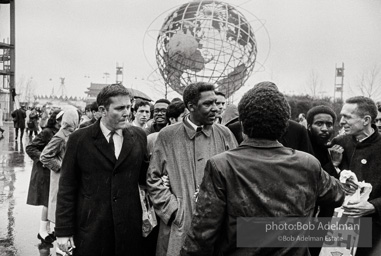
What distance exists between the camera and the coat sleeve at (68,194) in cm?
308

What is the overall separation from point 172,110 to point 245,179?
2.83 metres

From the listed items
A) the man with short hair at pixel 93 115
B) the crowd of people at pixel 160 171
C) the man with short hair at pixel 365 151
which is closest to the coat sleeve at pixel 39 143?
the man with short hair at pixel 93 115

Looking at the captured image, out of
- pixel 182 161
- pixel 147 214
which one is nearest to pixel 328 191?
pixel 182 161

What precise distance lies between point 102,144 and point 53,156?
7.32ft

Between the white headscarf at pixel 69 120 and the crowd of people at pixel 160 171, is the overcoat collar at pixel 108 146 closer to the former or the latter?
the crowd of people at pixel 160 171

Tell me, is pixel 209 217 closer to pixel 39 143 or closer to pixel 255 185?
pixel 255 185

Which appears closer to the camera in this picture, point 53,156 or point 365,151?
point 365,151

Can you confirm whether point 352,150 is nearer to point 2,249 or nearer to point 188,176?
point 188,176

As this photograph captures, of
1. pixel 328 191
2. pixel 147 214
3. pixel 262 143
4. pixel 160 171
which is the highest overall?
pixel 262 143

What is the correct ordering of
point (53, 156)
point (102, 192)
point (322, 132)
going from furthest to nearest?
1. point (53, 156)
2. point (322, 132)
3. point (102, 192)

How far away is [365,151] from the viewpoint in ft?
11.1

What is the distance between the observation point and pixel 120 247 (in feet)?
10.2

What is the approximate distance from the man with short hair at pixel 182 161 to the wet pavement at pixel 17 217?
273 cm

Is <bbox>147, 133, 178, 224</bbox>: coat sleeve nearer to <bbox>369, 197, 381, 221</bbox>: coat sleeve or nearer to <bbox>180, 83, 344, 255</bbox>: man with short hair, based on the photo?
<bbox>180, 83, 344, 255</bbox>: man with short hair
